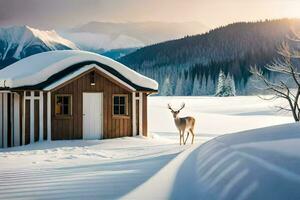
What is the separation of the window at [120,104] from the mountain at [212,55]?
93.0 metres

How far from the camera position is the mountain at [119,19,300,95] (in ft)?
406

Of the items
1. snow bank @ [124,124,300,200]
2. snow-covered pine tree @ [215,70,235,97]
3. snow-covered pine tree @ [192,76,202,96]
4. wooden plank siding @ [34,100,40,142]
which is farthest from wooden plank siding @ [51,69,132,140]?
snow-covered pine tree @ [192,76,202,96]

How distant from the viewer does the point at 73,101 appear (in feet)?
60.2

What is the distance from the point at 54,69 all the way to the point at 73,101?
1666 mm

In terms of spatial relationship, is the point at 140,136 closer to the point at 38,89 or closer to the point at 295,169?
the point at 38,89

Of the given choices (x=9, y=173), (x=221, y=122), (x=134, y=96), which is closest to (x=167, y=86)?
(x=221, y=122)

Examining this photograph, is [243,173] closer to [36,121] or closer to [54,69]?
[36,121]

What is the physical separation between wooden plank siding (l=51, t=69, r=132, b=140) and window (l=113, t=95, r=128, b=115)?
0.56 feet

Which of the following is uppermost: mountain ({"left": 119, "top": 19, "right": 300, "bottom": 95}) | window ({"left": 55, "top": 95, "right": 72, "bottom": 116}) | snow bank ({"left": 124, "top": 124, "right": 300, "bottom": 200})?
mountain ({"left": 119, "top": 19, "right": 300, "bottom": 95})

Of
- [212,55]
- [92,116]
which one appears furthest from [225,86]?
[92,116]

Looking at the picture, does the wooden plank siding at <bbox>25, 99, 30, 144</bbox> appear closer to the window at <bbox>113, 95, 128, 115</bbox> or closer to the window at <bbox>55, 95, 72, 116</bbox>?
the window at <bbox>55, 95, 72, 116</bbox>

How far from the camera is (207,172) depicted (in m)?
5.78

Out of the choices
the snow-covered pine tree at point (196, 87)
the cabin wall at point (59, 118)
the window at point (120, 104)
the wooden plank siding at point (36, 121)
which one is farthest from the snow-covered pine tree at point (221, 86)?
the wooden plank siding at point (36, 121)

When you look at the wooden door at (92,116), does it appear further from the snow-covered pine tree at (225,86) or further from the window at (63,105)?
the snow-covered pine tree at (225,86)
